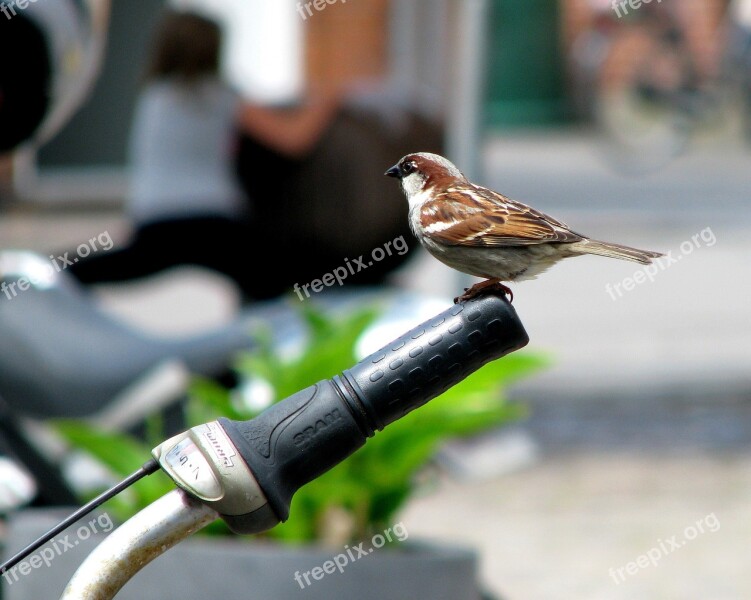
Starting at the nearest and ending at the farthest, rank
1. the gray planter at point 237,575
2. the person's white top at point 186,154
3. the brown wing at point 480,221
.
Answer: the brown wing at point 480,221
the gray planter at point 237,575
the person's white top at point 186,154

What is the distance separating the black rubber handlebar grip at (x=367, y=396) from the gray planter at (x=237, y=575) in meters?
0.87

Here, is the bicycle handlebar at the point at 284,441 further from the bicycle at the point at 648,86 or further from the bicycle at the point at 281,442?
the bicycle at the point at 648,86

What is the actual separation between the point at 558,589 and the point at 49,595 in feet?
9.78

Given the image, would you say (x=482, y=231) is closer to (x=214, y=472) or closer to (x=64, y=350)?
(x=214, y=472)

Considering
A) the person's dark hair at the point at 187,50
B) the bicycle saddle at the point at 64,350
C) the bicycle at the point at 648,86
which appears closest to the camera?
the bicycle saddle at the point at 64,350

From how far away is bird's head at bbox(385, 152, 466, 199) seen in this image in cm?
127

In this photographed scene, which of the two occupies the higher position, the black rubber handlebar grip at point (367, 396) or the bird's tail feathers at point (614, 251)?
the black rubber handlebar grip at point (367, 396)

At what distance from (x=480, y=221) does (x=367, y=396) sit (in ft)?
1.04

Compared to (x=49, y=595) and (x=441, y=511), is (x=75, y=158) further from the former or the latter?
(x=49, y=595)

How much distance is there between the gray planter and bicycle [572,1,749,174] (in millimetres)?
6617

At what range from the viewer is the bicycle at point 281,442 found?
1120mm

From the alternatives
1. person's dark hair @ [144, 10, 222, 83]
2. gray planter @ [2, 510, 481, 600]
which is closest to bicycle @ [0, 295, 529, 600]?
gray planter @ [2, 510, 481, 600]

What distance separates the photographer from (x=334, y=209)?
4074 millimetres

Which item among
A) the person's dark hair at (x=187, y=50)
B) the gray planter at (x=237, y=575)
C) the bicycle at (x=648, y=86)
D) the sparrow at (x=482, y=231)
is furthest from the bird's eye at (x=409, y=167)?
the bicycle at (x=648, y=86)
